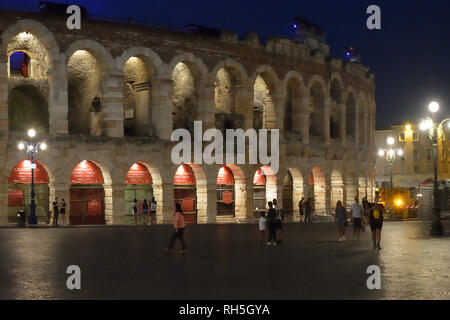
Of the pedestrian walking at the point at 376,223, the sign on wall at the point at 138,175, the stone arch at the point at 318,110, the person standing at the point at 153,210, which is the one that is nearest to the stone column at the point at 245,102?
the sign on wall at the point at 138,175

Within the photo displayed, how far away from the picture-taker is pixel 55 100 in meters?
33.6

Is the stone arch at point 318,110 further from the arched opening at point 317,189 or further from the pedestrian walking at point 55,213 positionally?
the pedestrian walking at point 55,213

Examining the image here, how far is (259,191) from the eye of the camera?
42438mm

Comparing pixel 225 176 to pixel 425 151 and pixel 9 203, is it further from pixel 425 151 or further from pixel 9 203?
pixel 425 151

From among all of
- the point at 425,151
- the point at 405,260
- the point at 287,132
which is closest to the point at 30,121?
the point at 287,132

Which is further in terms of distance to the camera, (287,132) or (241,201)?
(287,132)

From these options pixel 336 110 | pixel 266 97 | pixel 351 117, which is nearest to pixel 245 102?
pixel 266 97

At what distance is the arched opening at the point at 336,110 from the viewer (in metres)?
49.4

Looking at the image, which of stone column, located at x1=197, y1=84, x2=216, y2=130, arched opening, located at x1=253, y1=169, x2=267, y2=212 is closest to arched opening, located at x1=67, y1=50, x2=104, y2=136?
stone column, located at x1=197, y1=84, x2=216, y2=130

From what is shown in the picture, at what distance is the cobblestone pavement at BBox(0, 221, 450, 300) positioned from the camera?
11865mm

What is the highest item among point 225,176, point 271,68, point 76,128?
point 271,68

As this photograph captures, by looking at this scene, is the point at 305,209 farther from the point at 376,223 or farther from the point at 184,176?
the point at 376,223

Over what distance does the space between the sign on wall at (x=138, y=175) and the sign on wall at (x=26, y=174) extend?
4.50 meters

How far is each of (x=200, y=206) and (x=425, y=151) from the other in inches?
2096
